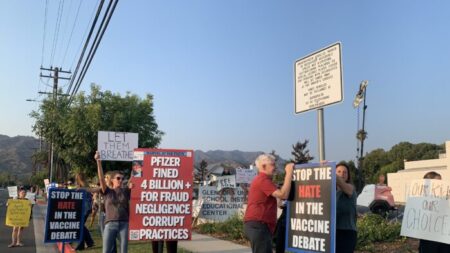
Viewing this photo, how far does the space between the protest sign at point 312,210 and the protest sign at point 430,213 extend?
1.84m

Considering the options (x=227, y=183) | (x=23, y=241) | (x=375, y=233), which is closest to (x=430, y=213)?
(x=375, y=233)

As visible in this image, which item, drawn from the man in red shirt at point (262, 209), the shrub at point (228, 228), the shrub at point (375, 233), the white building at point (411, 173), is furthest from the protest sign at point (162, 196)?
the white building at point (411, 173)

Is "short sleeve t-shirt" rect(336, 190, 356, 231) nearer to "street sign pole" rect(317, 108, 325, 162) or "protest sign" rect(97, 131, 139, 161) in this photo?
"street sign pole" rect(317, 108, 325, 162)

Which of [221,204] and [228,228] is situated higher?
[221,204]

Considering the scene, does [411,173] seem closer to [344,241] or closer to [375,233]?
[375,233]

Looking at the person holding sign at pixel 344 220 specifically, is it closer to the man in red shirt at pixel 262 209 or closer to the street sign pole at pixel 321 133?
the street sign pole at pixel 321 133

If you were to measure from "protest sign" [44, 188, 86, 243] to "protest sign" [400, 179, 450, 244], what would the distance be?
23.3 feet

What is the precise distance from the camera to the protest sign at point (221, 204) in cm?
1850

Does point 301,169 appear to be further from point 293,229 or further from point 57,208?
point 57,208

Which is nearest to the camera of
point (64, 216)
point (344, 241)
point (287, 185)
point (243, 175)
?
point (287, 185)

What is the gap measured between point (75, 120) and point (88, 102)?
153 centimetres

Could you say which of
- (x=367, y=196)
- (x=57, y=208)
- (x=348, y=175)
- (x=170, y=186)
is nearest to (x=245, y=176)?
(x=367, y=196)

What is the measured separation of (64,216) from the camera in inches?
439

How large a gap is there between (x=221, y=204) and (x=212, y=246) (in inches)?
198
